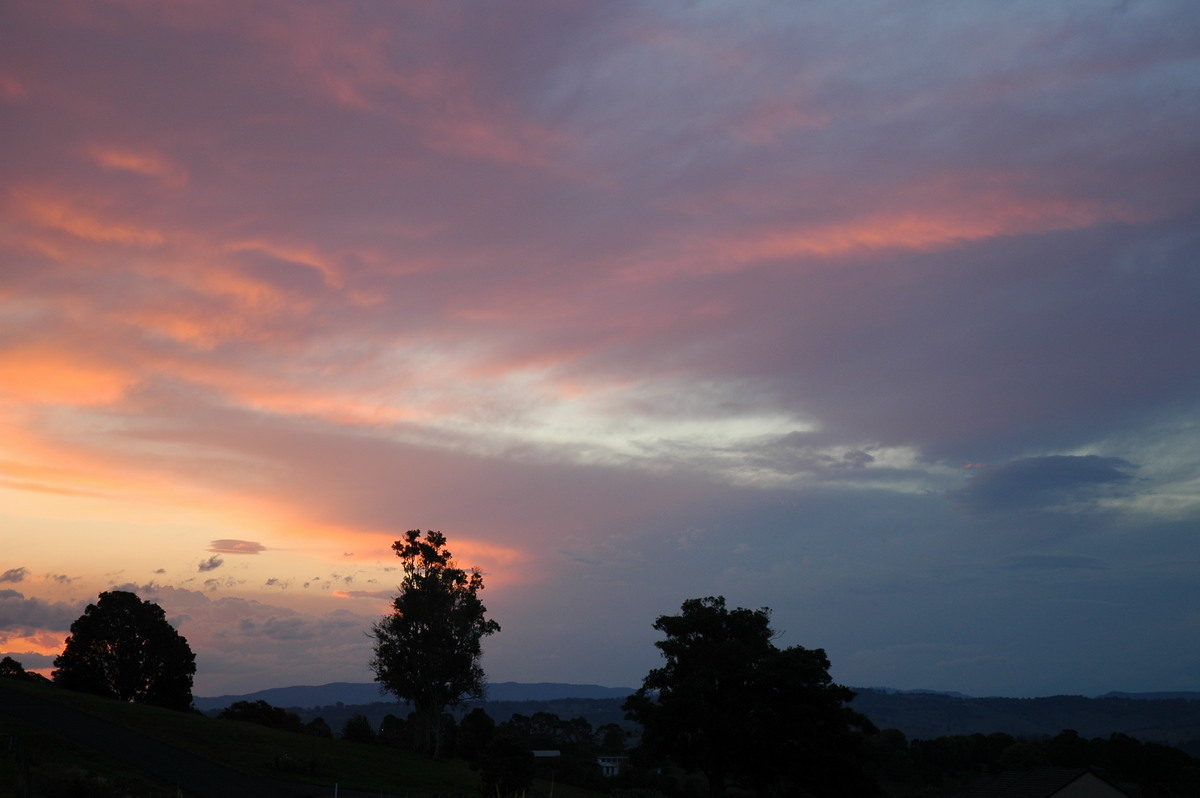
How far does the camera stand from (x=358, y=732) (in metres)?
76.2

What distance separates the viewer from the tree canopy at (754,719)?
51.6 m

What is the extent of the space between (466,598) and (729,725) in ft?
84.5

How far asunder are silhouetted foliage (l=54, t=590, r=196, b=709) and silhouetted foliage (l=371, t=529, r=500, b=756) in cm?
1838

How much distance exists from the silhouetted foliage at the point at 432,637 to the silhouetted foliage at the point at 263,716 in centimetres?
1535

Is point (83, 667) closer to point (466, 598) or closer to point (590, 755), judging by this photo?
point (466, 598)

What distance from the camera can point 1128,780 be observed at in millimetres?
82125

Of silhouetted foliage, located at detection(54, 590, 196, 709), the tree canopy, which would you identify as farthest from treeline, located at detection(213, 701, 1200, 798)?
silhouetted foliage, located at detection(54, 590, 196, 709)

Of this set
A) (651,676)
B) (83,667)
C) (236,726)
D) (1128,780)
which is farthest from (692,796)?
(83,667)

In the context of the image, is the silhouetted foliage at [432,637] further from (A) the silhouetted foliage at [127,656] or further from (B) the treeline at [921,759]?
(A) the silhouetted foliage at [127,656]

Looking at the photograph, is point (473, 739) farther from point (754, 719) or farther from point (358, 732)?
point (754, 719)

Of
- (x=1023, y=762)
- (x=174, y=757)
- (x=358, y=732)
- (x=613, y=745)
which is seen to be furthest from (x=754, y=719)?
(x=613, y=745)

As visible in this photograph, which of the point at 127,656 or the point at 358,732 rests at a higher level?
the point at 127,656

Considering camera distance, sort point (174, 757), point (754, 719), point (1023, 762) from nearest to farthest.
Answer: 1. point (174, 757)
2. point (754, 719)
3. point (1023, 762)

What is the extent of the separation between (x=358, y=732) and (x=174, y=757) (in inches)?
1255
